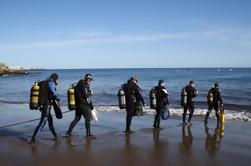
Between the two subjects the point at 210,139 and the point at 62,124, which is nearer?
the point at 210,139

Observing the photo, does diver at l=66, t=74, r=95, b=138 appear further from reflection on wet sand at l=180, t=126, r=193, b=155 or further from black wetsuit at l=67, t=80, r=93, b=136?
reflection on wet sand at l=180, t=126, r=193, b=155

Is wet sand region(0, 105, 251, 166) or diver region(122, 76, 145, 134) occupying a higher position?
diver region(122, 76, 145, 134)

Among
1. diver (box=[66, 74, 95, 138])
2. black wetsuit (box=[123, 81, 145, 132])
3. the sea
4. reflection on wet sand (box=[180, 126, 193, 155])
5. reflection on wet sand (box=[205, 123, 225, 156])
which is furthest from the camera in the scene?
the sea

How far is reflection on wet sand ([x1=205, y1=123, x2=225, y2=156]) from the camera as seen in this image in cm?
952

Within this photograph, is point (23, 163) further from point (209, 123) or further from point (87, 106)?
point (209, 123)

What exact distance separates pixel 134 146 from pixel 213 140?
239cm

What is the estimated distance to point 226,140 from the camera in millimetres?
10945

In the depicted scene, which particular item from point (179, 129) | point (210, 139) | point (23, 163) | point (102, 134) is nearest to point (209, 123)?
point (179, 129)

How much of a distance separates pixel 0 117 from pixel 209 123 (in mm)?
8485

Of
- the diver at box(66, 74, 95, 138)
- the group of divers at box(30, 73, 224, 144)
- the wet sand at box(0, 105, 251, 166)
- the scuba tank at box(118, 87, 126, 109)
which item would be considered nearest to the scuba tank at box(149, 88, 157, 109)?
the group of divers at box(30, 73, 224, 144)

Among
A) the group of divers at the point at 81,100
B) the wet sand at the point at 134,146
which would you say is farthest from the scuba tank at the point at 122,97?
the wet sand at the point at 134,146

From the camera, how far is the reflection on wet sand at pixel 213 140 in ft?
31.2

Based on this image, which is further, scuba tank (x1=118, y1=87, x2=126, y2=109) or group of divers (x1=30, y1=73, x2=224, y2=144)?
scuba tank (x1=118, y1=87, x2=126, y2=109)

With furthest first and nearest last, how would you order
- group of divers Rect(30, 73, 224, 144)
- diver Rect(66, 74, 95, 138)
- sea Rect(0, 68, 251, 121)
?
sea Rect(0, 68, 251, 121) → diver Rect(66, 74, 95, 138) → group of divers Rect(30, 73, 224, 144)
